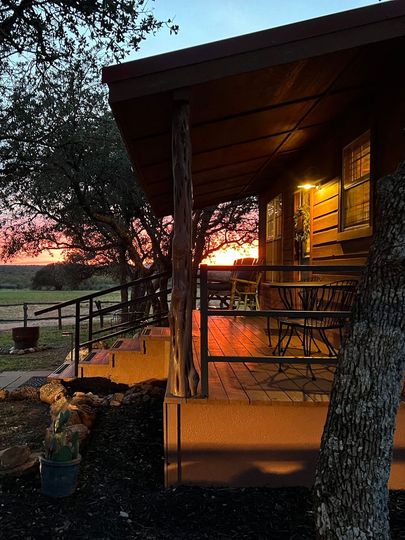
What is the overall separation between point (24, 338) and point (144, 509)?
30.0 ft

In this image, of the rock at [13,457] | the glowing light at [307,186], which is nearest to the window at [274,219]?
the glowing light at [307,186]

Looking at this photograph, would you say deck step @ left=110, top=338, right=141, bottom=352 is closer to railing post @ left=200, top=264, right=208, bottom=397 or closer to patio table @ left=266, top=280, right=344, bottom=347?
patio table @ left=266, top=280, right=344, bottom=347

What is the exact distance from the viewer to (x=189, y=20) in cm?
702

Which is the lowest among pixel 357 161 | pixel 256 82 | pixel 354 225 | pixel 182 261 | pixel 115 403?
pixel 115 403

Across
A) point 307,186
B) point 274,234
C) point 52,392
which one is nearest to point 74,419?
point 52,392

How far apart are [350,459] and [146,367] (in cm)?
440

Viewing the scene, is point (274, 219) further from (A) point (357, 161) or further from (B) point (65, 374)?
(B) point (65, 374)

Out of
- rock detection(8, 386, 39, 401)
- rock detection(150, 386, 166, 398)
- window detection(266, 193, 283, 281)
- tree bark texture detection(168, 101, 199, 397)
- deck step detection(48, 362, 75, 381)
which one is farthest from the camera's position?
window detection(266, 193, 283, 281)

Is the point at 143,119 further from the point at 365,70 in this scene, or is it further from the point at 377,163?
the point at 377,163

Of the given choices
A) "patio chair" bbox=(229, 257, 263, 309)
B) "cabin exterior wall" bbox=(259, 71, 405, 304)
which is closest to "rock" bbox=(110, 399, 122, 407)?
"cabin exterior wall" bbox=(259, 71, 405, 304)

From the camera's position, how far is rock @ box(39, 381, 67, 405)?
18.0 ft

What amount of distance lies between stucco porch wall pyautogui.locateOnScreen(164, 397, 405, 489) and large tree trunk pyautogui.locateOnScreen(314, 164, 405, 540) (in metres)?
1.19

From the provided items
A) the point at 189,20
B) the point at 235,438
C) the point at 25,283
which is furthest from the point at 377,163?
the point at 25,283

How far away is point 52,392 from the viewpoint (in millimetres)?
5562
